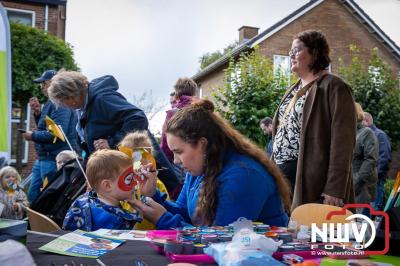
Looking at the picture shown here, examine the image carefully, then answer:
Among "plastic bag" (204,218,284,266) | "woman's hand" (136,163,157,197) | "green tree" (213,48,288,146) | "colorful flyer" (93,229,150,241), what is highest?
"green tree" (213,48,288,146)

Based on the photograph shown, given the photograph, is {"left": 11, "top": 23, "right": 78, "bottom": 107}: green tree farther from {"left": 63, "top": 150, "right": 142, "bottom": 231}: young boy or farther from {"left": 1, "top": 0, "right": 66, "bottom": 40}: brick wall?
{"left": 63, "top": 150, "right": 142, "bottom": 231}: young boy

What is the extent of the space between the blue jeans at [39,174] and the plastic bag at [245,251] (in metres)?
3.88

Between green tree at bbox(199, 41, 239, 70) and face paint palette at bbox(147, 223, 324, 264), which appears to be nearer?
face paint palette at bbox(147, 223, 324, 264)

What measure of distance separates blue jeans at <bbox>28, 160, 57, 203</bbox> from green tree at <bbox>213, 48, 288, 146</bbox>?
5509 millimetres

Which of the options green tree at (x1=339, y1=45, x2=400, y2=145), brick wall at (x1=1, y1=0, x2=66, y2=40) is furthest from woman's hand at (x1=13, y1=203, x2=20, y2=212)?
green tree at (x1=339, y1=45, x2=400, y2=145)

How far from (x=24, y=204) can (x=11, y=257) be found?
16.1 ft

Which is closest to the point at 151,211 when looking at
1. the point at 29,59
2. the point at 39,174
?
the point at 39,174

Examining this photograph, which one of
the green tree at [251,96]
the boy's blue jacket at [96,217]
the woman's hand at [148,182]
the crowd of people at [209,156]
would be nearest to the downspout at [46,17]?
the green tree at [251,96]

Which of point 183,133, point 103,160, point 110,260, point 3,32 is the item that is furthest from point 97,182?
point 110,260

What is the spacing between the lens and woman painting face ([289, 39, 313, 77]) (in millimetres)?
3072

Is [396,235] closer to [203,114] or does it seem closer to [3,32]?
[203,114]

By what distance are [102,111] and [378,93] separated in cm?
1263

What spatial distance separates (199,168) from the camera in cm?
215

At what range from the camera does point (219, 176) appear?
2.07 m
